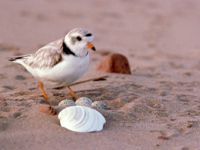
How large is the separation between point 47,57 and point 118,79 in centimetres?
158

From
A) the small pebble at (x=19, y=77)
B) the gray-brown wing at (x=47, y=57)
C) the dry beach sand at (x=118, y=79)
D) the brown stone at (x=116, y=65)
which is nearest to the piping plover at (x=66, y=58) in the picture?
the gray-brown wing at (x=47, y=57)

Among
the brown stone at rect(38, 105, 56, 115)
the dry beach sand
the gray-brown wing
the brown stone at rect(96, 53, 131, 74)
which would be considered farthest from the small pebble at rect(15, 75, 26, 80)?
the brown stone at rect(38, 105, 56, 115)

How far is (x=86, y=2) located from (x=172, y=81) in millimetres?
Answer: 8546

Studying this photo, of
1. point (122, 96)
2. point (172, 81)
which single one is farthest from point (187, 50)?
point (122, 96)

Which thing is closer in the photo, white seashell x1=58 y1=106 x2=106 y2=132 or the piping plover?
white seashell x1=58 y1=106 x2=106 y2=132

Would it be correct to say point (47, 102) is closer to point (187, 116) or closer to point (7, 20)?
point (187, 116)

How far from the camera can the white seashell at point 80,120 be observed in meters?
2.78

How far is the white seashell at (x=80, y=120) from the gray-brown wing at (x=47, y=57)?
1.08 meters

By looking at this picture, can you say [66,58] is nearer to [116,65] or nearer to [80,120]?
[80,120]

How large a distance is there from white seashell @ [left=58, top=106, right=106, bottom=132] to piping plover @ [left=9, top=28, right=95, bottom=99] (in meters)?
0.95

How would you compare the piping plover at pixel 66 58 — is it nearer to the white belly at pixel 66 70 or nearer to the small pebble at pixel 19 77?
the white belly at pixel 66 70

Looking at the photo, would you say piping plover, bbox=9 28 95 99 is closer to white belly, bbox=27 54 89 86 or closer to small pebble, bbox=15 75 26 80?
white belly, bbox=27 54 89 86

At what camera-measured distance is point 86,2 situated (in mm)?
13016

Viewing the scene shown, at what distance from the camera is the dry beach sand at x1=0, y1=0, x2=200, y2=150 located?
2744 millimetres
